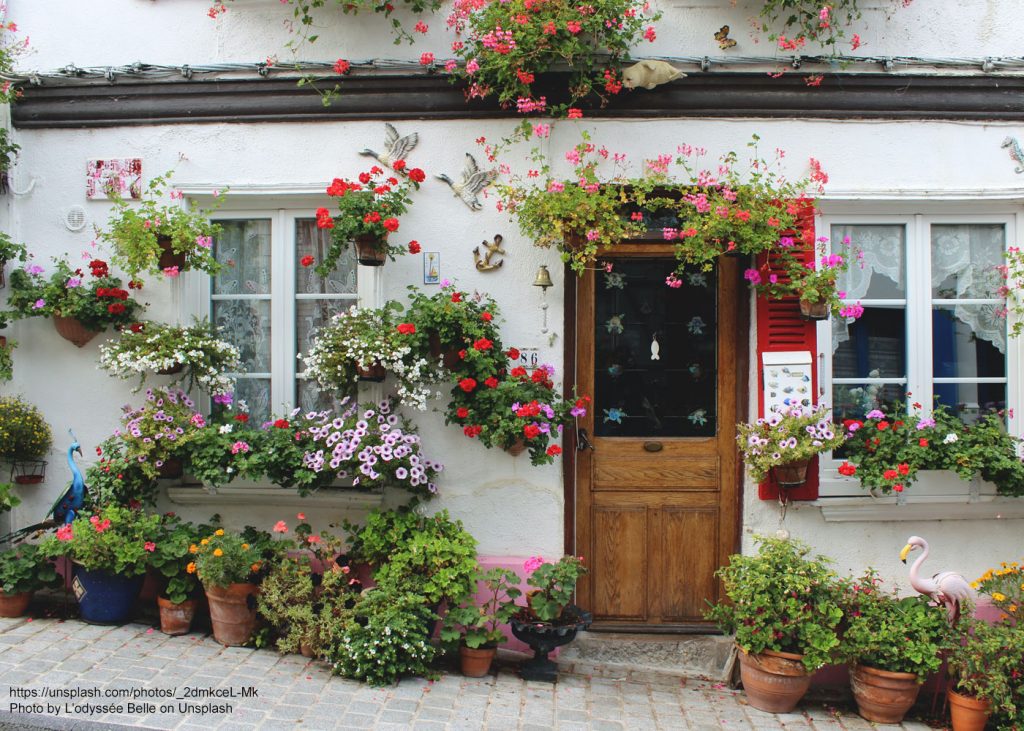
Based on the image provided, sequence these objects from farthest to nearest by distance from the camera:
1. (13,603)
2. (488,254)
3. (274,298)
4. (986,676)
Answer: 1. (274,298)
2. (488,254)
3. (13,603)
4. (986,676)

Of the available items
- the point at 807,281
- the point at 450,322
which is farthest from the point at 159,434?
the point at 807,281

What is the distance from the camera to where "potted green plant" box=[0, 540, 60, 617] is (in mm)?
5106

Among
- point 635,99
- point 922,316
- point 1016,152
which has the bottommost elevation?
point 922,316

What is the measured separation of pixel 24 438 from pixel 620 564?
4023mm

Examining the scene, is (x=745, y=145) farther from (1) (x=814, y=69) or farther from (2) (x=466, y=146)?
(2) (x=466, y=146)

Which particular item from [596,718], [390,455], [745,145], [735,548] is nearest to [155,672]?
[390,455]

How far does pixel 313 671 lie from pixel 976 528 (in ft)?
13.8

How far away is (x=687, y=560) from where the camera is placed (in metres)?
5.36

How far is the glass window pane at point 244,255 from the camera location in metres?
5.66

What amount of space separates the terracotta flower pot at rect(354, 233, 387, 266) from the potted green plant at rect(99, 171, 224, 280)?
0.98 meters

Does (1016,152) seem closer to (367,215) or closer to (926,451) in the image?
(926,451)

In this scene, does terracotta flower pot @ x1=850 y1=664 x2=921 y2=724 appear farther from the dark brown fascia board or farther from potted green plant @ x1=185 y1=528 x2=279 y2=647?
potted green plant @ x1=185 y1=528 x2=279 y2=647

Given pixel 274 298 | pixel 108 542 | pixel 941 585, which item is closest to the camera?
pixel 941 585

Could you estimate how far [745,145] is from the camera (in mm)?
5262
